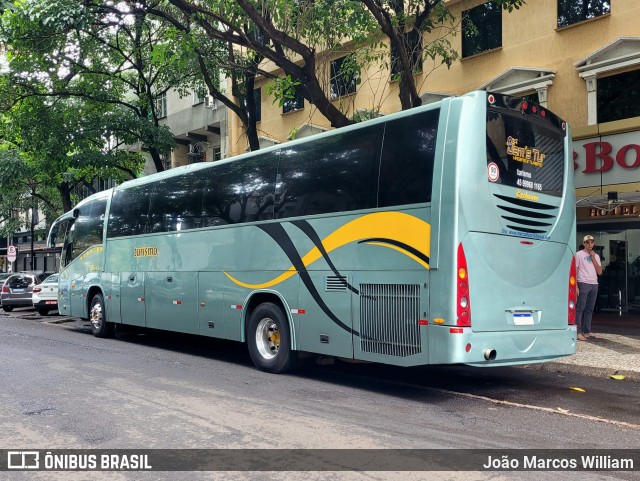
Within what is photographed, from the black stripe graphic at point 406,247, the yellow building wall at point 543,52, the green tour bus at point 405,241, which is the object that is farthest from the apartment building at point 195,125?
the black stripe graphic at point 406,247

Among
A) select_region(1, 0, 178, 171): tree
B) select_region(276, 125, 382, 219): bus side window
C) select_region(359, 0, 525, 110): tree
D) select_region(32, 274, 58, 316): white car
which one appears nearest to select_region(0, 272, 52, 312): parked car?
select_region(32, 274, 58, 316): white car

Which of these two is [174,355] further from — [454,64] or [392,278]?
[454,64]

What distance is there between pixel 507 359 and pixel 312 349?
2.65m

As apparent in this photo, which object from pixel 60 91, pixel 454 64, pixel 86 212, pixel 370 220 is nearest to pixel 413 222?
pixel 370 220

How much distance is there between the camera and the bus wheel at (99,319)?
14.7 meters

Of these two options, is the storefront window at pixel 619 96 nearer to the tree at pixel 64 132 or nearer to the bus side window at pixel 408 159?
the bus side window at pixel 408 159

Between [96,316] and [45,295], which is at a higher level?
[45,295]

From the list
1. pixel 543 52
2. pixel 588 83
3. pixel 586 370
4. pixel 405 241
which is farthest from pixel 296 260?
pixel 543 52

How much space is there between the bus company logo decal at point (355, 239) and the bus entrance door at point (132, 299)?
4010mm

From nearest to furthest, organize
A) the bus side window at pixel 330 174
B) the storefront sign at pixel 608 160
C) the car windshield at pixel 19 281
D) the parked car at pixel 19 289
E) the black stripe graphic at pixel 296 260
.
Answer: the bus side window at pixel 330 174 < the black stripe graphic at pixel 296 260 < the storefront sign at pixel 608 160 < the parked car at pixel 19 289 < the car windshield at pixel 19 281

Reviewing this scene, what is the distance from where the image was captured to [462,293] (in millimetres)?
7012

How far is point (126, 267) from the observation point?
44.8 feet

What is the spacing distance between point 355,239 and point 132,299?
7.02 meters

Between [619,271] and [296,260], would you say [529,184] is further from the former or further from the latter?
[619,271]
